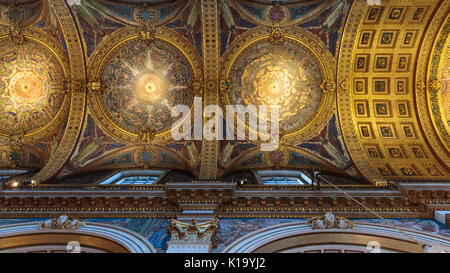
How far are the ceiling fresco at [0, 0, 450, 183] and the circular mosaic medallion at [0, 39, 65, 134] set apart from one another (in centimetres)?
5

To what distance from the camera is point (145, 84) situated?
12781 mm

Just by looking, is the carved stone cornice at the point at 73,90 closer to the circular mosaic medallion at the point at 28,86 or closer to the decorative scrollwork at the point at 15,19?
the circular mosaic medallion at the point at 28,86

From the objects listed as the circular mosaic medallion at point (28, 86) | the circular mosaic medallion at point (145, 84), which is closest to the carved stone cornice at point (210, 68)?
the circular mosaic medallion at point (145, 84)

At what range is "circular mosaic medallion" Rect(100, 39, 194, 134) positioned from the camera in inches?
490

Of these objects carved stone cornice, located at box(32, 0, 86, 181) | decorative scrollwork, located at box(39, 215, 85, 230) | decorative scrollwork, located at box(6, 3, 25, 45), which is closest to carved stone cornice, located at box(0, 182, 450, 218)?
decorative scrollwork, located at box(39, 215, 85, 230)

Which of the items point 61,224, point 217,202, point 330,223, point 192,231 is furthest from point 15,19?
point 330,223

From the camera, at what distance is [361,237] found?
287 inches

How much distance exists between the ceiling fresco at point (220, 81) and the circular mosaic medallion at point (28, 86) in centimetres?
5

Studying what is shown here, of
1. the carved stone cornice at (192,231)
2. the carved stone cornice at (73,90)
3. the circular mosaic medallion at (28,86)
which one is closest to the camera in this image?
the carved stone cornice at (192,231)

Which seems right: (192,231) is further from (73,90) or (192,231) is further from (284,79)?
(73,90)

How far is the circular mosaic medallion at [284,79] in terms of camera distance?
1237 cm

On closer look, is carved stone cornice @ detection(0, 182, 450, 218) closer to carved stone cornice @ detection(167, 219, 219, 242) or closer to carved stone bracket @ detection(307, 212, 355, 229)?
carved stone bracket @ detection(307, 212, 355, 229)

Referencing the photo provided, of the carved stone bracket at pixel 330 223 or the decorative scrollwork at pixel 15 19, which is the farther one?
the decorative scrollwork at pixel 15 19

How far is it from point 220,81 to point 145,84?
156 inches
